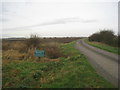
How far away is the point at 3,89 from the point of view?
7.16m

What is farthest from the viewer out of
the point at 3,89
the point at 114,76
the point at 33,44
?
the point at 33,44

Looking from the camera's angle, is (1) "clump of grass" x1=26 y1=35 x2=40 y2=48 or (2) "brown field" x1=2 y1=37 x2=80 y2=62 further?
(1) "clump of grass" x1=26 y1=35 x2=40 y2=48

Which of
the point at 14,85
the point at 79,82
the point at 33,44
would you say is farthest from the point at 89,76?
the point at 33,44

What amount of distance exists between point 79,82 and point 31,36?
17765mm

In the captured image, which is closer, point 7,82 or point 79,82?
point 79,82

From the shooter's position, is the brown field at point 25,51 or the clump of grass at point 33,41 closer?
the brown field at point 25,51

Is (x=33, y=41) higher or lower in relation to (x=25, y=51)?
higher

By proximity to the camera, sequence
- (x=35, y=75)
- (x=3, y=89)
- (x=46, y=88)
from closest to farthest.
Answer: (x=46, y=88)
(x=3, y=89)
(x=35, y=75)

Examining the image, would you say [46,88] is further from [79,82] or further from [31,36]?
[31,36]

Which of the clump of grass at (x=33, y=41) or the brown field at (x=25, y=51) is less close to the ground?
the clump of grass at (x=33, y=41)

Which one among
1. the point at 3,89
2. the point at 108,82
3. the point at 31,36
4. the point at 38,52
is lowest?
the point at 3,89

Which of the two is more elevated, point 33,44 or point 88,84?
point 33,44

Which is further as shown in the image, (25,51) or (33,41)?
(33,41)

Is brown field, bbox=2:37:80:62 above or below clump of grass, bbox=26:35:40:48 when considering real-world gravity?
Answer: below
